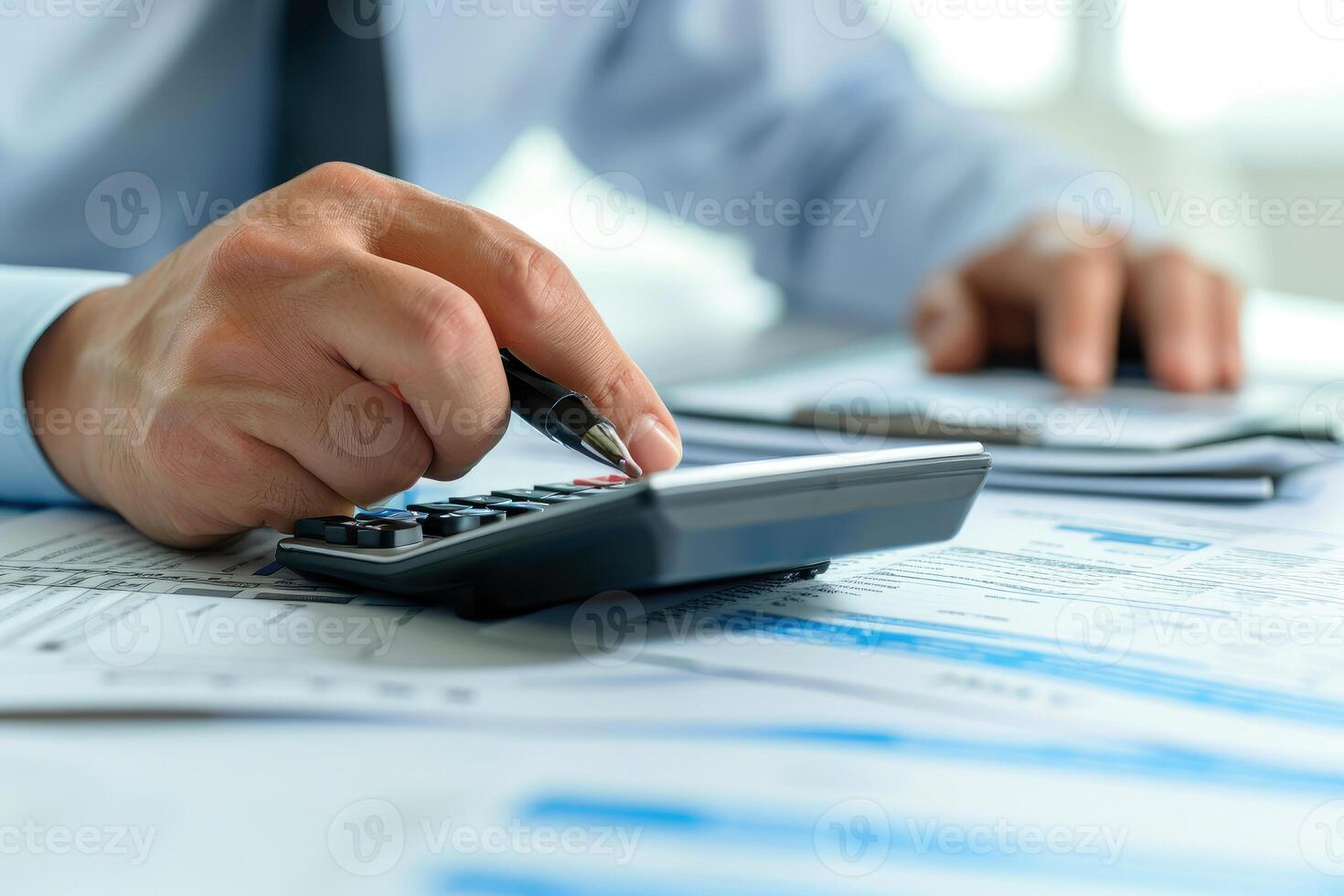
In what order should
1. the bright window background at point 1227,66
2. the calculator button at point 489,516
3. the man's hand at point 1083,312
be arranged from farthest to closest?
the bright window background at point 1227,66 → the man's hand at point 1083,312 → the calculator button at point 489,516

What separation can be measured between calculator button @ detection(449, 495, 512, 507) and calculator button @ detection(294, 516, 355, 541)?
4cm

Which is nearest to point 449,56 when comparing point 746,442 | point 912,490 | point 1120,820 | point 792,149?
point 792,149

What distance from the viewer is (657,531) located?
0.31 metres

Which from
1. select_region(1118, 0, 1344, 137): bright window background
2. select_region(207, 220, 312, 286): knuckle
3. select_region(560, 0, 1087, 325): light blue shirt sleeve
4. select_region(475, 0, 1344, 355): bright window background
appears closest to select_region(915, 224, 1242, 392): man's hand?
select_region(560, 0, 1087, 325): light blue shirt sleeve

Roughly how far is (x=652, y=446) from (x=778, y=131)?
3.57 ft

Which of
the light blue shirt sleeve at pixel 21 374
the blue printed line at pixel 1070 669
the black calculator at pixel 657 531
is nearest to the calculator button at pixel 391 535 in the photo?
the black calculator at pixel 657 531

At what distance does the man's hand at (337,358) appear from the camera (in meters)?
0.41

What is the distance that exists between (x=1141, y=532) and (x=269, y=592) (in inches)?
14.8

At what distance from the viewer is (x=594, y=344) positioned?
44cm

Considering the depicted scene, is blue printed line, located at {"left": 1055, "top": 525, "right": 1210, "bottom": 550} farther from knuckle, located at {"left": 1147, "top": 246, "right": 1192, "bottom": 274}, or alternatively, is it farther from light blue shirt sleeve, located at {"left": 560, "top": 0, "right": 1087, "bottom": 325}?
light blue shirt sleeve, located at {"left": 560, "top": 0, "right": 1087, "bottom": 325}

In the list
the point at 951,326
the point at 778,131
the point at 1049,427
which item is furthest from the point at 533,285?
the point at 778,131

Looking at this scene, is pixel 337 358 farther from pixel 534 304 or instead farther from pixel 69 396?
pixel 69 396

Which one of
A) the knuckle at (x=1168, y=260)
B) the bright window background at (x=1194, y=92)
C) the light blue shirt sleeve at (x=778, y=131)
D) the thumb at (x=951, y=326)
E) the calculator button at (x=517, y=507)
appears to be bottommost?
the calculator button at (x=517, y=507)

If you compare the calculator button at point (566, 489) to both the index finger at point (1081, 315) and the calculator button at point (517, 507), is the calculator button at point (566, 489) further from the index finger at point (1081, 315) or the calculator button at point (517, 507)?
the index finger at point (1081, 315)
